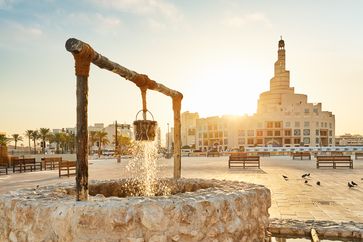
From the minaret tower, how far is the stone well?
367 feet

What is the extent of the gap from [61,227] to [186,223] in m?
1.52

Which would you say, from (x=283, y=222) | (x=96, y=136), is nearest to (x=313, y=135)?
(x=96, y=136)

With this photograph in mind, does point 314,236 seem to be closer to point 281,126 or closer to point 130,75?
point 130,75

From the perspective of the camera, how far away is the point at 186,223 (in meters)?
4.46

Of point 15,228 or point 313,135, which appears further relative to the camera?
point 313,135

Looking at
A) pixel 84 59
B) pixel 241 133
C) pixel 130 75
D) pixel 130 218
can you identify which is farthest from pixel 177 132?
pixel 241 133

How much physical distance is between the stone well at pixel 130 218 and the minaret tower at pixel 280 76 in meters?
112

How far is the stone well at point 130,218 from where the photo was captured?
4.23 metres

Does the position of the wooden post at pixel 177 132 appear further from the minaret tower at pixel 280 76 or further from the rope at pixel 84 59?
the minaret tower at pixel 280 76

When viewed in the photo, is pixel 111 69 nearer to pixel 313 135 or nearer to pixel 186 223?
pixel 186 223

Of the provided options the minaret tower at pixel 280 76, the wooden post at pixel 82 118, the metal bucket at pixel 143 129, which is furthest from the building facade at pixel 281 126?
the wooden post at pixel 82 118

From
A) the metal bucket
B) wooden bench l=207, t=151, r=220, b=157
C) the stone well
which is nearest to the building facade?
wooden bench l=207, t=151, r=220, b=157

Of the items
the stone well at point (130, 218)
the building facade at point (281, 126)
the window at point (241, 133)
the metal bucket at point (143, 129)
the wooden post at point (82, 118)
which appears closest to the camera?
the stone well at point (130, 218)

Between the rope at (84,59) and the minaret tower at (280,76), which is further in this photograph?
the minaret tower at (280,76)
